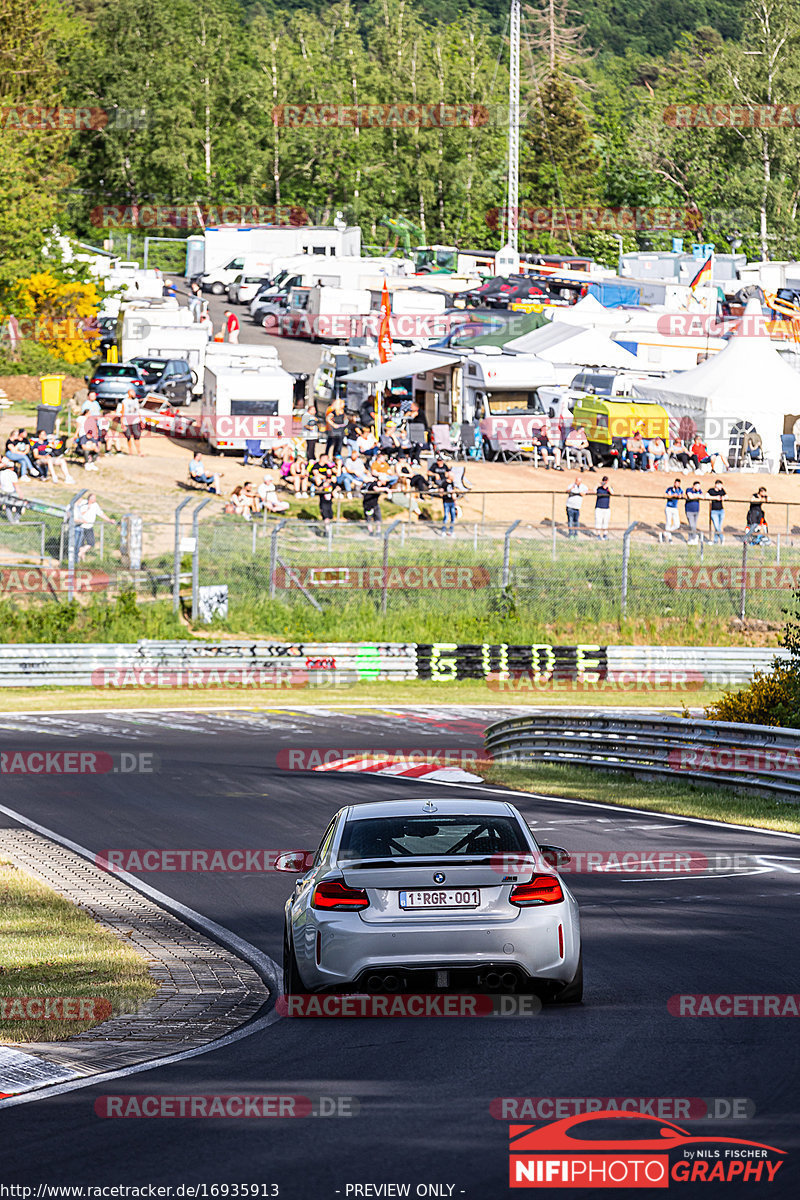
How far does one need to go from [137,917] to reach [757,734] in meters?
8.55

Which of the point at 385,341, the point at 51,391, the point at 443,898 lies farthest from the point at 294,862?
the point at 385,341

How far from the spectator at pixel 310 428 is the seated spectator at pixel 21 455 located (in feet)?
24.7

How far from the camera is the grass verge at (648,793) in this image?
17219 millimetres

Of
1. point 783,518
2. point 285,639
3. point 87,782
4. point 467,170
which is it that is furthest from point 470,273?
point 87,782

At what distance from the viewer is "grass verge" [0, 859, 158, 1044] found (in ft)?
28.3

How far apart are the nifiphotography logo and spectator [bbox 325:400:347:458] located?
3762cm

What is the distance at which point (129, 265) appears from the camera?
82.0 meters

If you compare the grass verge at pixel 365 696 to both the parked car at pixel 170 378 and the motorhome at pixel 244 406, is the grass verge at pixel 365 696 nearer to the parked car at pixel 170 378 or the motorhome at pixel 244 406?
the motorhome at pixel 244 406

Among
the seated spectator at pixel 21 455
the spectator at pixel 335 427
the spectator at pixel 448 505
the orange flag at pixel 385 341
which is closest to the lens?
the spectator at pixel 448 505

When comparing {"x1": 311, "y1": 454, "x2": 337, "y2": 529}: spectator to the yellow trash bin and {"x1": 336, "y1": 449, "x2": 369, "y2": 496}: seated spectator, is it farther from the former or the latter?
the yellow trash bin

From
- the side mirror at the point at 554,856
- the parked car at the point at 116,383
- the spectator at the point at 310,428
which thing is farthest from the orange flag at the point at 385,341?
the side mirror at the point at 554,856

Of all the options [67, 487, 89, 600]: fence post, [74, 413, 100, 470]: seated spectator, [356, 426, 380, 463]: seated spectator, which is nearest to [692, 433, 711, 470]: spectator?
[356, 426, 380, 463]: seated spectator

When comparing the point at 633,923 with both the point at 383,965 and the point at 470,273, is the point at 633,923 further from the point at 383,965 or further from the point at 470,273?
the point at 470,273

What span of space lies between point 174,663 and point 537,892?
23917 mm
